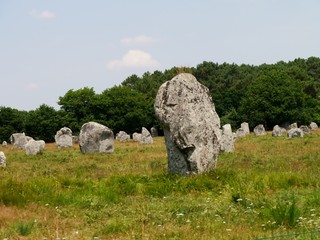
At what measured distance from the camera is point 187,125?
50.0 feet

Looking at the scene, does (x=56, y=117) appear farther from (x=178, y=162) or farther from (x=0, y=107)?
(x=178, y=162)

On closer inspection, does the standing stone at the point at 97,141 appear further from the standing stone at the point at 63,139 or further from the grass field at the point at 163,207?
the grass field at the point at 163,207

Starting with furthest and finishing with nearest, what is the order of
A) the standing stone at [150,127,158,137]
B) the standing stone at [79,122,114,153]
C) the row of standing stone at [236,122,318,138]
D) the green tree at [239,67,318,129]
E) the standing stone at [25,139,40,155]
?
the standing stone at [150,127,158,137] → the green tree at [239,67,318,129] → the row of standing stone at [236,122,318,138] → the standing stone at [25,139,40,155] → the standing stone at [79,122,114,153]

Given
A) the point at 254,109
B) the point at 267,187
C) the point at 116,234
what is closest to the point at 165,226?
the point at 116,234

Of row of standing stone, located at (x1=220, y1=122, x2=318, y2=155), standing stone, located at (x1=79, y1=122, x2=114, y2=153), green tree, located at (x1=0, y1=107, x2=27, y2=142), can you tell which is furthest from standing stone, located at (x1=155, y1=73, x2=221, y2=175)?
green tree, located at (x1=0, y1=107, x2=27, y2=142)

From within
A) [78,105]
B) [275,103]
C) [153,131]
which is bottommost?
[153,131]

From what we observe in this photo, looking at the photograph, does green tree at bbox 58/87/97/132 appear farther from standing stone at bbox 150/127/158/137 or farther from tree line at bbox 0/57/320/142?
standing stone at bbox 150/127/158/137

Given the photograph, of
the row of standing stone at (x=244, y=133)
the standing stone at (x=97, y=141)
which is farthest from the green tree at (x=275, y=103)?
the standing stone at (x=97, y=141)

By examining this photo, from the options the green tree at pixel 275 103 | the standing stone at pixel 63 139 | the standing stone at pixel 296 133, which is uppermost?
the green tree at pixel 275 103

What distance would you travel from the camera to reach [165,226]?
841 centimetres

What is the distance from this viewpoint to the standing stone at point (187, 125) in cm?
1512

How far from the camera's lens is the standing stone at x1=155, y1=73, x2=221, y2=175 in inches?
595

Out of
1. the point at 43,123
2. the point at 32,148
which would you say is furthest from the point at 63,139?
the point at 43,123

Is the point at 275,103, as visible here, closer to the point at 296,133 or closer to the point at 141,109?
the point at 141,109
